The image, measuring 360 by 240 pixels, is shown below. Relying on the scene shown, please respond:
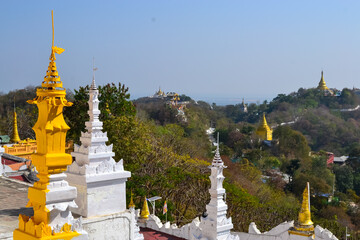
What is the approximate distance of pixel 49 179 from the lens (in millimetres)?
5980

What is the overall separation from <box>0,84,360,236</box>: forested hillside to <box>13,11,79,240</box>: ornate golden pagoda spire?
1930cm

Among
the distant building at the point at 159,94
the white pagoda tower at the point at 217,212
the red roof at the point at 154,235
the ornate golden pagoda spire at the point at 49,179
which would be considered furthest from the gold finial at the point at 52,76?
the distant building at the point at 159,94

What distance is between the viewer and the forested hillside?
95.2 feet

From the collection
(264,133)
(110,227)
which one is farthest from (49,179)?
(264,133)

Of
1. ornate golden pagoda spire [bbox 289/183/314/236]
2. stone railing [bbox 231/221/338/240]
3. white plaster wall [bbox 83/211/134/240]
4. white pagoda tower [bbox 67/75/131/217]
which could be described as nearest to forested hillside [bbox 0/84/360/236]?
stone railing [bbox 231/221/338/240]

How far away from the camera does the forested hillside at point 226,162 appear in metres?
29.0

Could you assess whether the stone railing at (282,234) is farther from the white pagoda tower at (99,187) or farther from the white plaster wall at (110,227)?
the white plaster wall at (110,227)

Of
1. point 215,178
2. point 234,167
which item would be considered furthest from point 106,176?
point 234,167

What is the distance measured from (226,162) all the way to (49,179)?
3832 cm

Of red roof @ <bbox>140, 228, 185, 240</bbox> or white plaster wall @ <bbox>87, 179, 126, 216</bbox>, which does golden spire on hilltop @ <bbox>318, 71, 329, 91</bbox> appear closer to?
red roof @ <bbox>140, 228, 185, 240</bbox>

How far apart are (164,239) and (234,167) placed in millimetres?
23851

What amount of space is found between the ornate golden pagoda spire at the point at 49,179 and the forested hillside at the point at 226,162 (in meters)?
19.3

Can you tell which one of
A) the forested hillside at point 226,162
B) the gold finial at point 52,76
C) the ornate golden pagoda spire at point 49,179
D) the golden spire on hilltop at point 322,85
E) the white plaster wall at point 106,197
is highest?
the golden spire on hilltop at point 322,85

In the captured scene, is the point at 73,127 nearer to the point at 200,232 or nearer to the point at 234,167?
the point at 234,167
